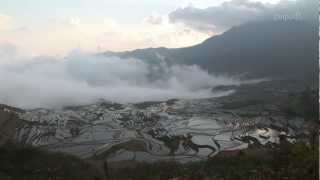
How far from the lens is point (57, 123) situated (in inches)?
3989

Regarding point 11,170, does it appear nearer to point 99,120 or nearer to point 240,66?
point 99,120

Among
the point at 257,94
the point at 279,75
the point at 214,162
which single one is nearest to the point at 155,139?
the point at 214,162

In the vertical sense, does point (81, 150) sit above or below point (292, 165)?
below

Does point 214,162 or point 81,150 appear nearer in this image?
point 214,162

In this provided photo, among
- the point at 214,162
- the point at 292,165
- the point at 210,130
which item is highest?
the point at 292,165

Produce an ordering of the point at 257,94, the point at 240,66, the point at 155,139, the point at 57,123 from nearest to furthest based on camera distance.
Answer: the point at 155,139, the point at 57,123, the point at 257,94, the point at 240,66

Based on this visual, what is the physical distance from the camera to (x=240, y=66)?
624ft

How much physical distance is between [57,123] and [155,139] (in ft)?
92.8

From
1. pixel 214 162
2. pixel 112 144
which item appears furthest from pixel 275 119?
pixel 214 162

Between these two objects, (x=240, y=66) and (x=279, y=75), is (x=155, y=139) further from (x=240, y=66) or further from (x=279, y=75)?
(x=240, y=66)

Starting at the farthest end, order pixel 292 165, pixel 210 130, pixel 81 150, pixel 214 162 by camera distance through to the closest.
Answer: pixel 210 130 < pixel 81 150 < pixel 214 162 < pixel 292 165

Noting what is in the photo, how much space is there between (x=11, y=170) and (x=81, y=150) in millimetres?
38737

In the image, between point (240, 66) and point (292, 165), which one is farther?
point (240, 66)

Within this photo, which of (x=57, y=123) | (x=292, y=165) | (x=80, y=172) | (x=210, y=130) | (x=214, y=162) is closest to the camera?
(x=292, y=165)
